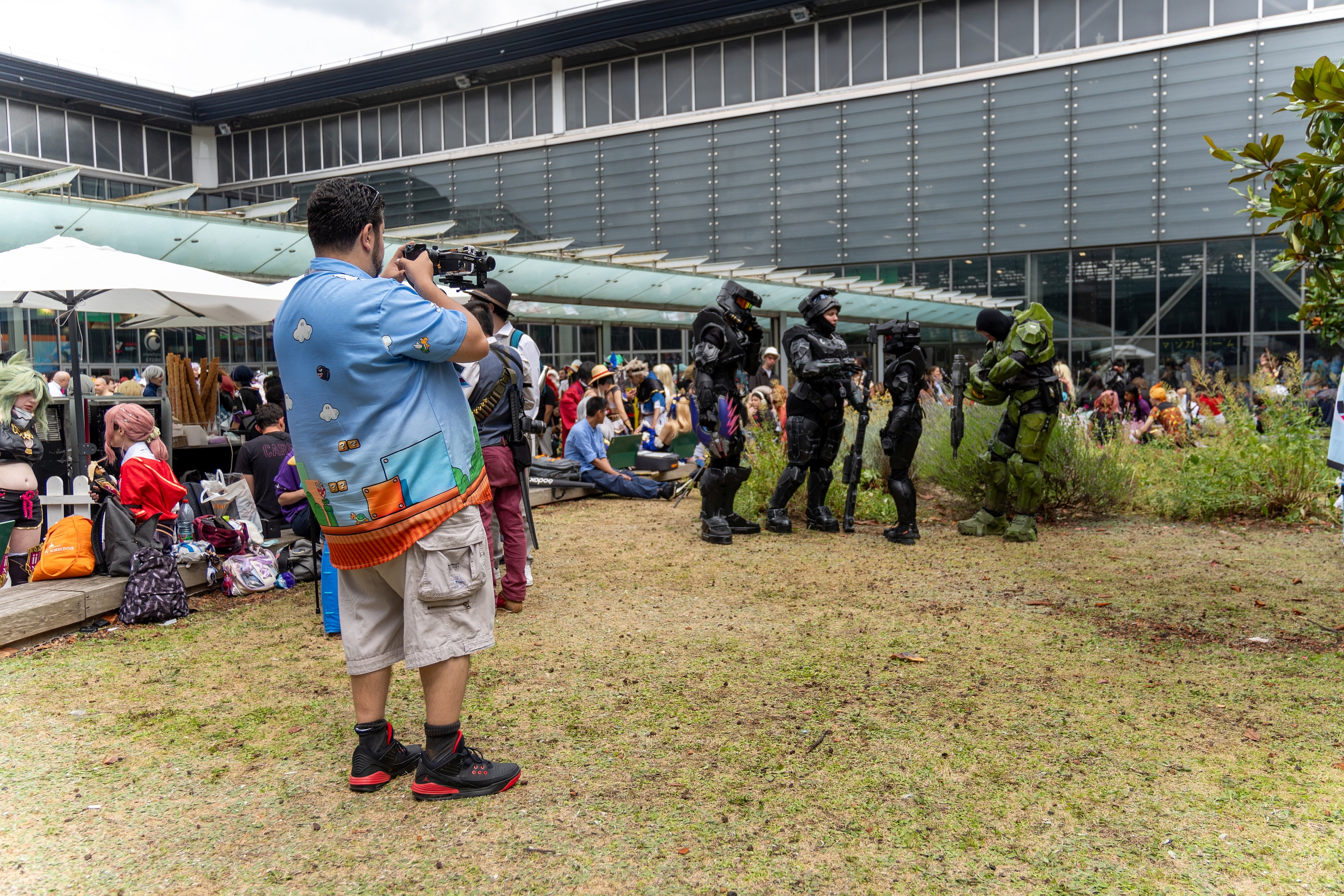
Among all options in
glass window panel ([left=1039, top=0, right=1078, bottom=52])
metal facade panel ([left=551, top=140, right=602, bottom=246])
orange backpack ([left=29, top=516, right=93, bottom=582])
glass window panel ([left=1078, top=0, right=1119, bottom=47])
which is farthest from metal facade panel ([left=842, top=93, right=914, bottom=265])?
orange backpack ([left=29, top=516, right=93, bottom=582])

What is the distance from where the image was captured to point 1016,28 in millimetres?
25594

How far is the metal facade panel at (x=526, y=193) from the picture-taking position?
31.7 meters

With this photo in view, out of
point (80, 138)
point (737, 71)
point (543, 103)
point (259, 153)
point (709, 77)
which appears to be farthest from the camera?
point (259, 153)

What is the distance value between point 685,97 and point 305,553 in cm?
2629

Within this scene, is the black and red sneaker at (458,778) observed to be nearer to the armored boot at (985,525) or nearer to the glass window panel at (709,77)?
the armored boot at (985,525)

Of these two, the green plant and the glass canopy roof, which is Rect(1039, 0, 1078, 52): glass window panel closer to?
the glass canopy roof

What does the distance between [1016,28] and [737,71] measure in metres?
8.25

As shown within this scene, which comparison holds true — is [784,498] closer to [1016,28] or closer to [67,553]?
[67,553]

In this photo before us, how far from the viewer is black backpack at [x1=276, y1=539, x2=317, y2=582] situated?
Result: 6379 mm

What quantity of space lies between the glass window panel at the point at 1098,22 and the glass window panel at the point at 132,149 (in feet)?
107

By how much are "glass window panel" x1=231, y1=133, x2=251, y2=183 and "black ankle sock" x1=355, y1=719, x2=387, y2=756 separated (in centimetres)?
3882

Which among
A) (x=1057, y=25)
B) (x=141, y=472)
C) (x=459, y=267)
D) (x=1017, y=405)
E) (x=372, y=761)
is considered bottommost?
(x=372, y=761)

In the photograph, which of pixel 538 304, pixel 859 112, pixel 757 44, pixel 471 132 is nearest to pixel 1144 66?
pixel 859 112

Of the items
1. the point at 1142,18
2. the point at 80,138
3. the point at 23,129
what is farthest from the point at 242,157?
the point at 1142,18
